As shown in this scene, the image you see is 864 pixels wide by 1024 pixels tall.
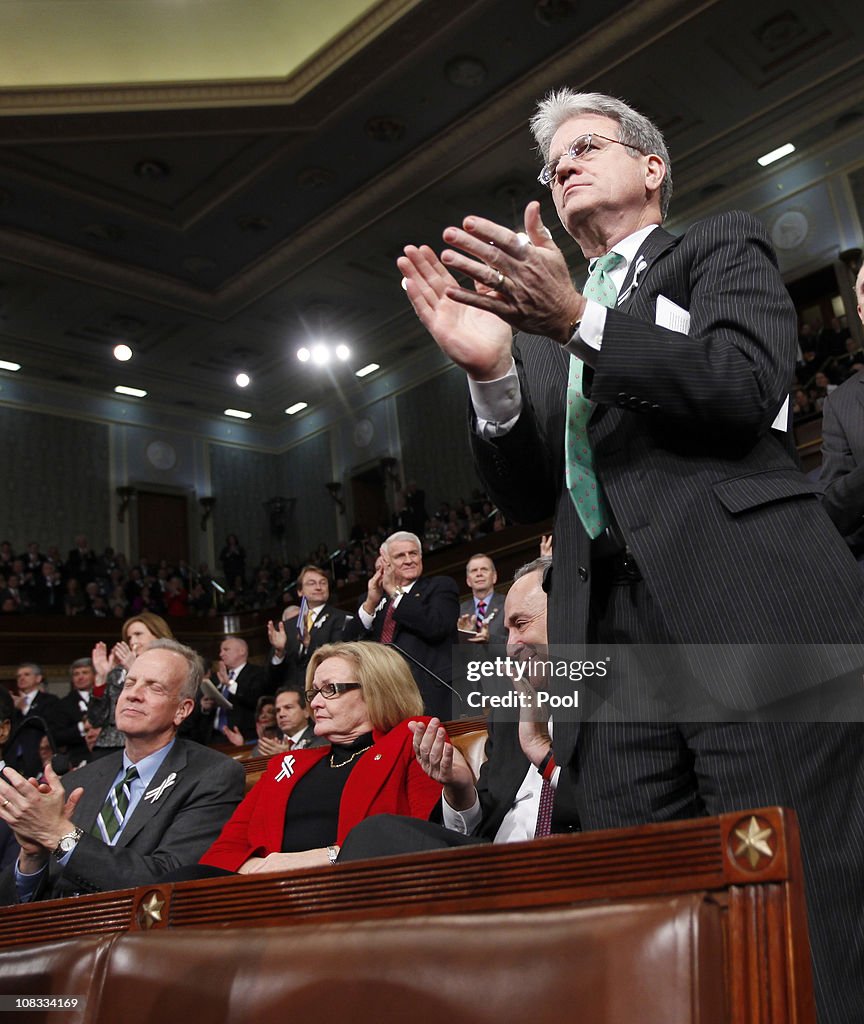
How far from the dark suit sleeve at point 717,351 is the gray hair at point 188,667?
6.84 ft

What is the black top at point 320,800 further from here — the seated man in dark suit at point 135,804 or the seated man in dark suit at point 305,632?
the seated man in dark suit at point 305,632

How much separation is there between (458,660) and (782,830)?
323cm

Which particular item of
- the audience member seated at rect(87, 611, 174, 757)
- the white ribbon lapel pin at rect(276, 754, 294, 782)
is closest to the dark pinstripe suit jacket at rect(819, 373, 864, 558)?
the white ribbon lapel pin at rect(276, 754, 294, 782)

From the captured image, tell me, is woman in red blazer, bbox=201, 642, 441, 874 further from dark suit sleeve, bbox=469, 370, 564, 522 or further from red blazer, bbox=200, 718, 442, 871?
dark suit sleeve, bbox=469, 370, 564, 522

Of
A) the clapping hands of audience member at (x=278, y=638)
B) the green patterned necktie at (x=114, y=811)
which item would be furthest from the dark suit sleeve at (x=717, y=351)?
the clapping hands of audience member at (x=278, y=638)

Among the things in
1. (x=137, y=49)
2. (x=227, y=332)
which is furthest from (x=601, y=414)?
(x=227, y=332)

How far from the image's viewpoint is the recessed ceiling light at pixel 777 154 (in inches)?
405

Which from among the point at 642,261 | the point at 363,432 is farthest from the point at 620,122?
the point at 363,432

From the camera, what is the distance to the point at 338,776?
266cm

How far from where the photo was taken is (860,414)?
2451 millimetres

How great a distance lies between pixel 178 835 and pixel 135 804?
0.58 feet

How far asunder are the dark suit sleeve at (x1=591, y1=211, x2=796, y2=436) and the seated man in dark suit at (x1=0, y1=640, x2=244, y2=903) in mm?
1441

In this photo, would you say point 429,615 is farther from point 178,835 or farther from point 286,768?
point 178,835

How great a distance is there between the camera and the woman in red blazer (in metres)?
2.47
